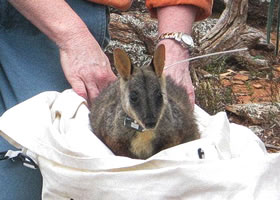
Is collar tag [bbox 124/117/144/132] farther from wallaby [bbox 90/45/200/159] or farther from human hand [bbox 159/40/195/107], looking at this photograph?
human hand [bbox 159/40/195/107]

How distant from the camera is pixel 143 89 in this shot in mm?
2137

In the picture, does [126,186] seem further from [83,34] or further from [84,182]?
[83,34]

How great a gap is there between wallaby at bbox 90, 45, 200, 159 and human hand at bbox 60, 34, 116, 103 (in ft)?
0.92

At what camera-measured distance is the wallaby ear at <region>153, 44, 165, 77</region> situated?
2.13m

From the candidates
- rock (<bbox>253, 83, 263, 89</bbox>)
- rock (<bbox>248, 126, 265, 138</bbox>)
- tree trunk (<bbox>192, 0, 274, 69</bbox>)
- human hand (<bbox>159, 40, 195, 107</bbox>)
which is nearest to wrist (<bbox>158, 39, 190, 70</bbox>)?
human hand (<bbox>159, 40, 195, 107</bbox>)

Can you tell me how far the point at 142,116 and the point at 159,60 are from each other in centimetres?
24

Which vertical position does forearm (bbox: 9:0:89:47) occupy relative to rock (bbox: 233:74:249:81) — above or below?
above

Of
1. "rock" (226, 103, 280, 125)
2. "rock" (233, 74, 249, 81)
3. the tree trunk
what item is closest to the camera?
"rock" (226, 103, 280, 125)

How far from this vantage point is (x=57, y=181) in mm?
2102

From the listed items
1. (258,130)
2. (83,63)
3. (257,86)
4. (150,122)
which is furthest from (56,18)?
(257,86)

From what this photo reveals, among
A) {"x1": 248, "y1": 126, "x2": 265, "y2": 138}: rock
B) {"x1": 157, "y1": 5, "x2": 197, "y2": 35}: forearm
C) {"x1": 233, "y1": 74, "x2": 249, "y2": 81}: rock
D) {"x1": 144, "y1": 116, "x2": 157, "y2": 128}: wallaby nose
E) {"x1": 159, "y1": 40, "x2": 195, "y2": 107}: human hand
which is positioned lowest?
{"x1": 233, "y1": 74, "x2": 249, "y2": 81}: rock

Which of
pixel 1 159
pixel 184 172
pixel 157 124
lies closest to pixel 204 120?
pixel 157 124

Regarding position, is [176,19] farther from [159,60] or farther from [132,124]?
[132,124]

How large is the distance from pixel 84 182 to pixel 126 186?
0.52 ft
